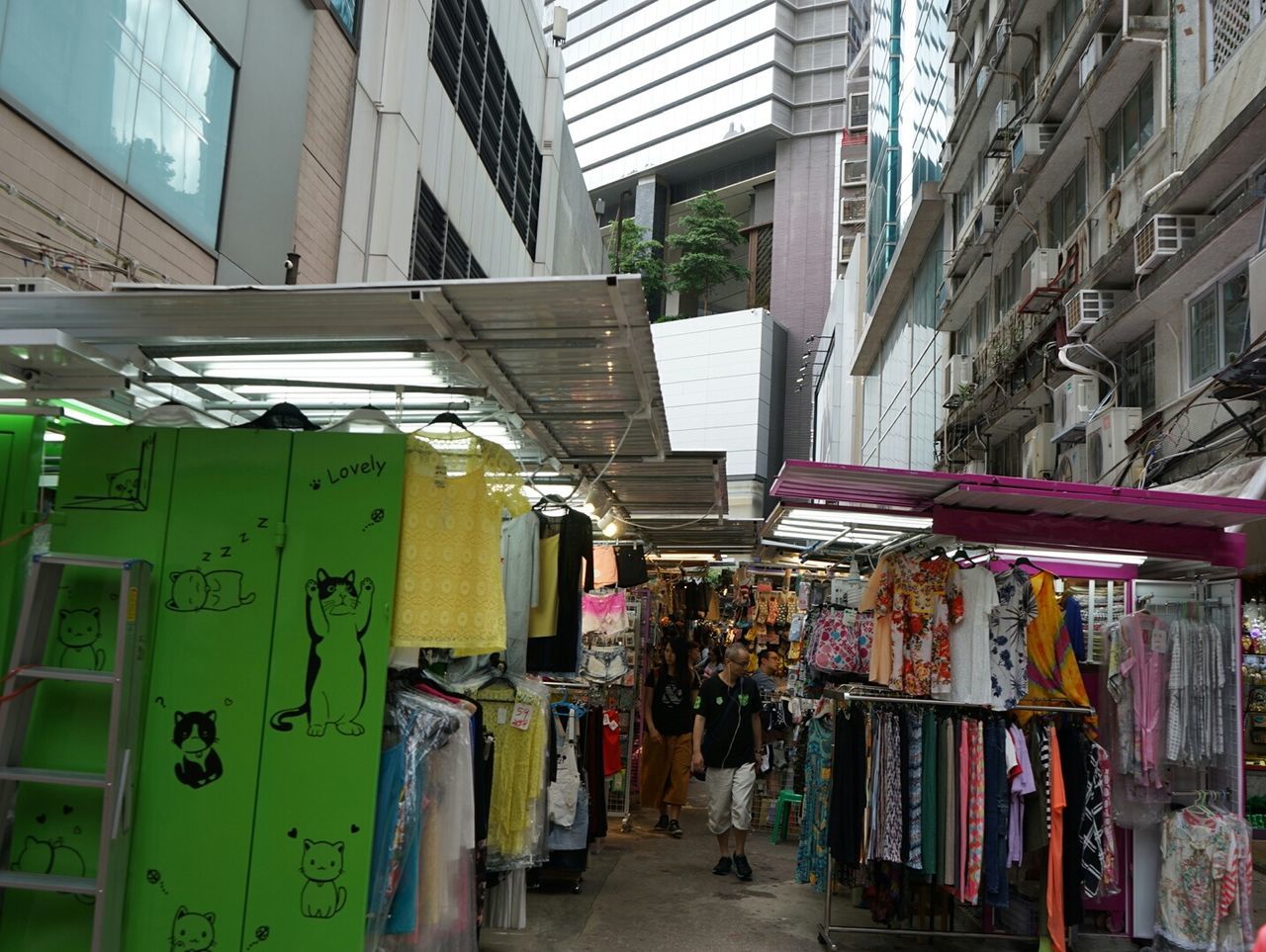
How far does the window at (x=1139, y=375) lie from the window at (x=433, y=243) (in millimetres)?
8363

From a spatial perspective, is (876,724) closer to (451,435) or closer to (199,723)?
(451,435)

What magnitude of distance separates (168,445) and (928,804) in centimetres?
493

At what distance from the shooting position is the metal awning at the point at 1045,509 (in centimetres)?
587

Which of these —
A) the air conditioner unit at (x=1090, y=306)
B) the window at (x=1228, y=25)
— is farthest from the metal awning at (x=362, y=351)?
the air conditioner unit at (x=1090, y=306)

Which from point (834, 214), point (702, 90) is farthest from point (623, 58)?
point (834, 214)

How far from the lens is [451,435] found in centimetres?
514

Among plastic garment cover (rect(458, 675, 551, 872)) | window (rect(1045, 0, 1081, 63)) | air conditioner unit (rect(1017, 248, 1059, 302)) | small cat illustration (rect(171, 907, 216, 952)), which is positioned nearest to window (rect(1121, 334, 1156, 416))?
air conditioner unit (rect(1017, 248, 1059, 302))

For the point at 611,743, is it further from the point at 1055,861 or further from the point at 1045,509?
the point at 1045,509

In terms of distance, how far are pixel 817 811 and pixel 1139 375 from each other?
7.17 metres

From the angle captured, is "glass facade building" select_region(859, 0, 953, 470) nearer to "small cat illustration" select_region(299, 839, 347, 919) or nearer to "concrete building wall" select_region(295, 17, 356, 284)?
"concrete building wall" select_region(295, 17, 356, 284)

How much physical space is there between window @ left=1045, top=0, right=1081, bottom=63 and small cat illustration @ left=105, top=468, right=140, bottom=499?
14193 millimetres

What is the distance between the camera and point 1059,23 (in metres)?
15.5

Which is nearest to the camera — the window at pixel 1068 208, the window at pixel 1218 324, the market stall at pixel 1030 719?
the market stall at pixel 1030 719

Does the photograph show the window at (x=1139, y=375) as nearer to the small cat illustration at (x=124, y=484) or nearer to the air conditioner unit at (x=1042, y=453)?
the air conditioner unit at (x=1042, y=453)
